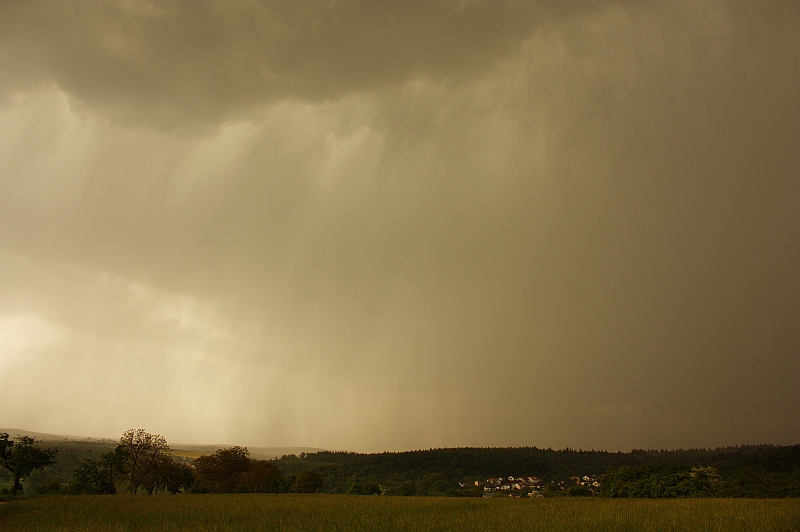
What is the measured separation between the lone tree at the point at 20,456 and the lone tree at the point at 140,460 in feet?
50.6

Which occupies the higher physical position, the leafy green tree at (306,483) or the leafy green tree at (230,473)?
the leafy green tree at (230,473)

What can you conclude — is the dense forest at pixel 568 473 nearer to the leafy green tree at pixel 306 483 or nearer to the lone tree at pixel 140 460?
the leafy green tree at pixel 306 483

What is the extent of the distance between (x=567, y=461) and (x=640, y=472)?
131 metres

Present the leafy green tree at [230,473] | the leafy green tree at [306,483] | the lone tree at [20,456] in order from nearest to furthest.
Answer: the lone tree at [20,456], the leafy green tree at [230,473], the leafy green tree at [306,483]

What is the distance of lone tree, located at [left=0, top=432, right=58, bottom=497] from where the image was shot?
5969cm

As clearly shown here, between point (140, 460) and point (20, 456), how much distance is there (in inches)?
842

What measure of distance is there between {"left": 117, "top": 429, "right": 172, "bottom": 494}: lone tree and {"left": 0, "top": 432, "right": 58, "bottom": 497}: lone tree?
50.6 ft

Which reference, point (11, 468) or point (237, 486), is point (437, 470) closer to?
point (237, 486)

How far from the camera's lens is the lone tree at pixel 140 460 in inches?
3088

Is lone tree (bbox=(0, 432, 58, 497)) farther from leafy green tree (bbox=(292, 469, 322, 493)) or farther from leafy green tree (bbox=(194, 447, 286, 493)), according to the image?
leafy green tree (bbox=(292, 469, 322, 493))

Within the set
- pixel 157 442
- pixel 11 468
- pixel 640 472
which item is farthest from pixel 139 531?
pixel 640 472

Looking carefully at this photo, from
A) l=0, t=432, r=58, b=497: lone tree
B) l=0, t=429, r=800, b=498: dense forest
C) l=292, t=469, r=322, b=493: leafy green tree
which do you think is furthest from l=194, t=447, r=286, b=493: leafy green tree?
l=0, t=432, r=58, b=497: lone tree

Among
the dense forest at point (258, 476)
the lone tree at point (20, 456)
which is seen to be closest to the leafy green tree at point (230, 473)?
the dense forest at point (258, 476)

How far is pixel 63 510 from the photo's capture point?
30531mm
